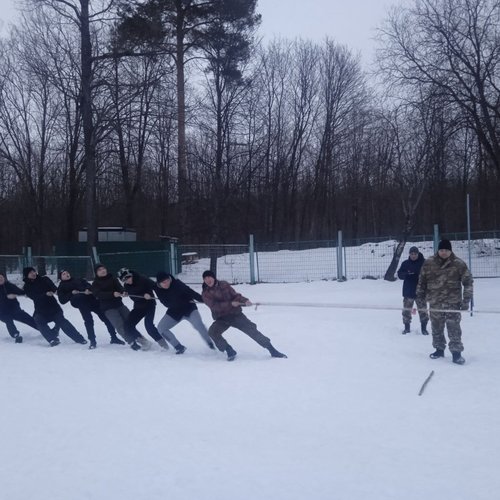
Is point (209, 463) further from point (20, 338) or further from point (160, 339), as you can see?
point (20, 338)

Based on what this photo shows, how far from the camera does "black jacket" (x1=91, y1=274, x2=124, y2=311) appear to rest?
10930 mm

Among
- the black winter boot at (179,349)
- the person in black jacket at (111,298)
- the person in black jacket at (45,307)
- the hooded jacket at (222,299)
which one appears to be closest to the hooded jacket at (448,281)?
the hooded jacket at (222,299)

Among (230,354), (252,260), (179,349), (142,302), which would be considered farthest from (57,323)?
(252,260)

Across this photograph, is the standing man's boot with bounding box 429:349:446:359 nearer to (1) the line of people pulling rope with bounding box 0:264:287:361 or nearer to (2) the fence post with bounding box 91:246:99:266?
(1) the line of people pulling rope with bounding box 0:264:287:361

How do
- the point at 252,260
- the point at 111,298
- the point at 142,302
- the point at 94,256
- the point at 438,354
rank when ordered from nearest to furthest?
the point at 438,354 < the point at 142,302 < the point at 111,298 < the point at 94,256 < the point at 252,260

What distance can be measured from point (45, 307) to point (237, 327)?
3.91 metres

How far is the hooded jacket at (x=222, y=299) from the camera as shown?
9.66m

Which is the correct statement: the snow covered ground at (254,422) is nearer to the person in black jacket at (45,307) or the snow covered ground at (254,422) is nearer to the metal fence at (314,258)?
the person in black jacket at (45,307)

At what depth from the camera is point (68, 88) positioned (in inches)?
901

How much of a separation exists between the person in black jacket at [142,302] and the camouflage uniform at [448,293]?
15.3ft

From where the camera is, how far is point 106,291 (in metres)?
10.9

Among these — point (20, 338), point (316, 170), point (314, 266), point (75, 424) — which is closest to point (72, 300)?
point (20, 338)

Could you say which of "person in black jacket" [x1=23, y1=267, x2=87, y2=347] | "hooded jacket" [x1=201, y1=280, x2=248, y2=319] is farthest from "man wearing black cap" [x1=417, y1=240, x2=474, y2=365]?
"person in black jacket" [x1=23, y1=267, x2=87, y2=347]

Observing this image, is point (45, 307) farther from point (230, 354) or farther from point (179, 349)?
point (230, 354)
